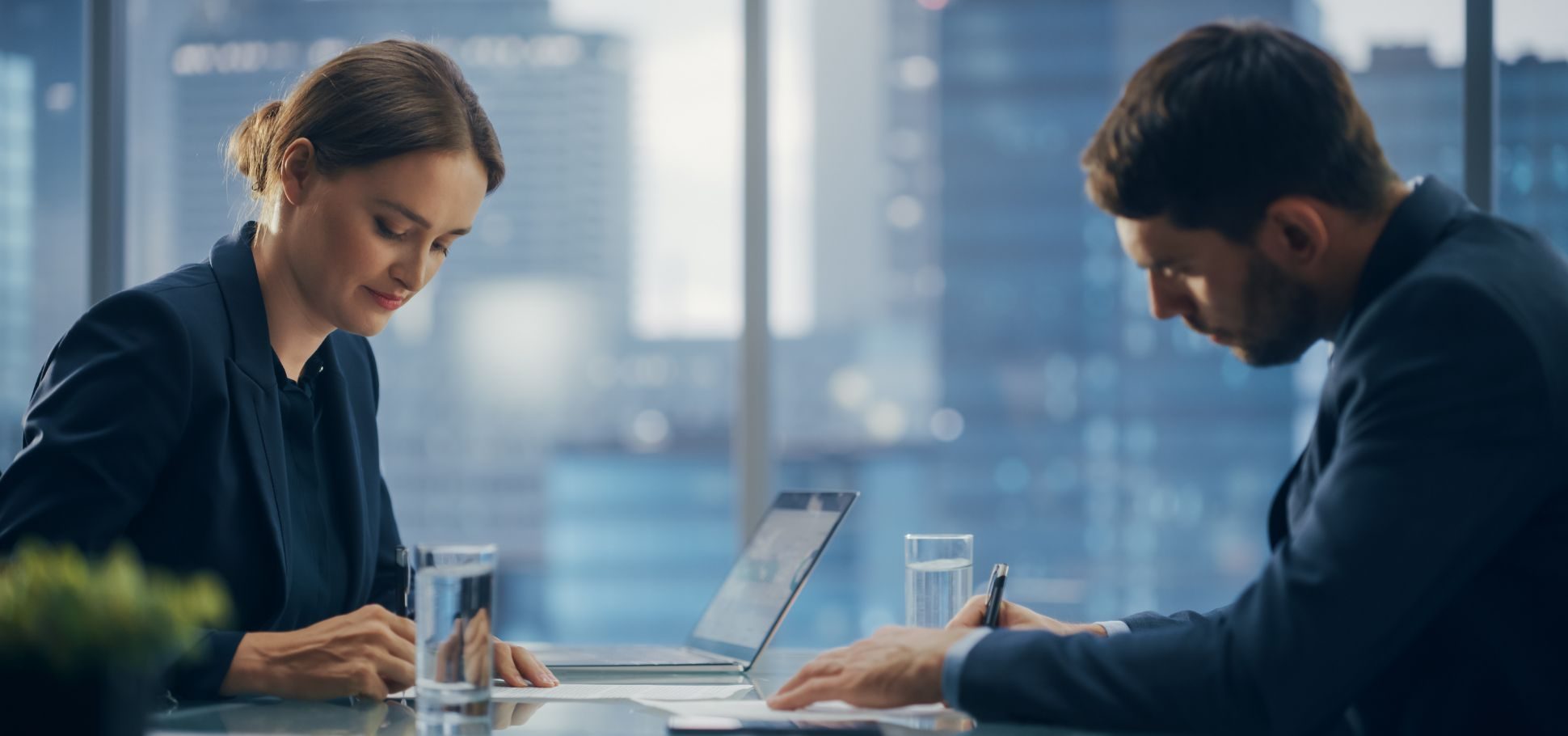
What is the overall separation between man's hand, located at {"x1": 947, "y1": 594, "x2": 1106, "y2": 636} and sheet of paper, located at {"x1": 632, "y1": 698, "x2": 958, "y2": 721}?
0.55 ft

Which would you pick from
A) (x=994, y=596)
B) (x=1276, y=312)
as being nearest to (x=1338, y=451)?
(x=1276, y=312)

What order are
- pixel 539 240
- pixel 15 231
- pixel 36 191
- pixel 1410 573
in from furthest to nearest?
1. pixel 539 240
2. pixel 15 231
3. pixel 36 191
4. pixel 1410 573

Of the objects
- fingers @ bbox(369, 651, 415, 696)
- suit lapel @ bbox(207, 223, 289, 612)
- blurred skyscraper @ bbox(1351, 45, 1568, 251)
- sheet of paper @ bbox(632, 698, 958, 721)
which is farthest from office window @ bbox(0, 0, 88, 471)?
blurred skyscraper @ bbox(1351, 45, 1568, 251)

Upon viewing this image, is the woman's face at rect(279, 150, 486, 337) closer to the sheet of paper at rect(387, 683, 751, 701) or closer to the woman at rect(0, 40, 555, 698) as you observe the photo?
the woman at rect(0, 40, 555, 698)

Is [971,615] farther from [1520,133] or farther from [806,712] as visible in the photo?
[1520,133]

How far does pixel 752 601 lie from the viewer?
5.25 feet

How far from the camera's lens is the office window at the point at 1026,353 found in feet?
115

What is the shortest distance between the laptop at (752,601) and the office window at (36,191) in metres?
2.12

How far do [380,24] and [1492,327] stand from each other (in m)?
1.76

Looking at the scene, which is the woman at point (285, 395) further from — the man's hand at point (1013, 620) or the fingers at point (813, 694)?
the man's hand at point (1013, 620)

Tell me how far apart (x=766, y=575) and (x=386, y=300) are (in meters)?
0.65

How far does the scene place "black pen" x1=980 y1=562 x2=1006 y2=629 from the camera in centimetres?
132

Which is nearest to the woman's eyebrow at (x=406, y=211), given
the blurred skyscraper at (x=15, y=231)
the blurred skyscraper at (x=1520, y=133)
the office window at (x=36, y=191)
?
the office window at (x=36, y=191)

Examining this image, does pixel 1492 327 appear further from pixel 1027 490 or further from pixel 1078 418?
pixel 1027 490
